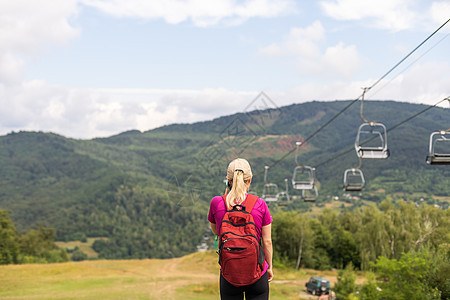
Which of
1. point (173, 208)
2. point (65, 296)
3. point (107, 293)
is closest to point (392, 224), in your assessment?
point (107, 293)

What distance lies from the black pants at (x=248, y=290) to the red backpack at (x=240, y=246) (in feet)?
0.34

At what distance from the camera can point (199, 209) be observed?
196 metres

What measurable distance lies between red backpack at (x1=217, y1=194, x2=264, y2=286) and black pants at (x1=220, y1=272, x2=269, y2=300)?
104mm

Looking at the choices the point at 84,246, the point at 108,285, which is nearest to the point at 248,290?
the point at 108,285

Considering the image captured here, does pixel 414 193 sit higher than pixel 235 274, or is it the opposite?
pixel 235 274

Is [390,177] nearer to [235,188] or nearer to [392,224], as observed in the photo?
[392,224]

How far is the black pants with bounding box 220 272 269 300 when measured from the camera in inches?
164

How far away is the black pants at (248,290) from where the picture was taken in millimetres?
4164

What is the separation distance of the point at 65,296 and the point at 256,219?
33.1 m

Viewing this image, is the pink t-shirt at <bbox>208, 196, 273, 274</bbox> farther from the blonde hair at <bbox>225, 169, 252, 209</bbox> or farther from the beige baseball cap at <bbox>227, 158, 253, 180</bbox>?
the beige baseball cap at <bbox>227, 158, 253, 180</bbox>

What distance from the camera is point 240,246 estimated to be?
4.02 metres

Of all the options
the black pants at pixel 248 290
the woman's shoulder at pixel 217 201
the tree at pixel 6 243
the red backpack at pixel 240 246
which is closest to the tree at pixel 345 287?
the black pants at pixel 248 290

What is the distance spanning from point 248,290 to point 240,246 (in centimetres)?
55

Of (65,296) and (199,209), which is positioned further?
(199,209)
